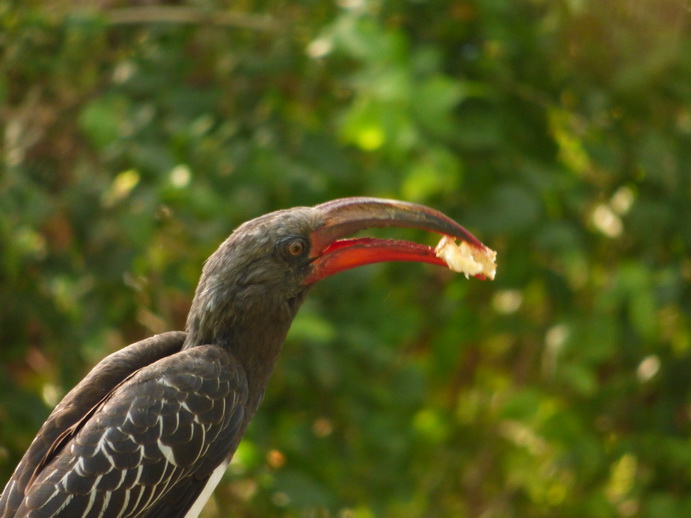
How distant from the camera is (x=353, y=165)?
14.6ft

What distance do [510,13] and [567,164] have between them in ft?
2.62

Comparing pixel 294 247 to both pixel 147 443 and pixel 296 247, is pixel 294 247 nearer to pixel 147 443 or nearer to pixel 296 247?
pixel 296 247

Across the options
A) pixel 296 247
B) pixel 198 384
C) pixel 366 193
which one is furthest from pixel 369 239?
pixel 366 193

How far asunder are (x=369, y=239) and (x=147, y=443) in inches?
34.0

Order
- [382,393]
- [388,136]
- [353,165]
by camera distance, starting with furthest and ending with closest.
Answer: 1. [382,393]
2. [353,165]
3. [388,136]

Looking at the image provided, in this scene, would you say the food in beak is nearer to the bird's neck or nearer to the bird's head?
the bird's head

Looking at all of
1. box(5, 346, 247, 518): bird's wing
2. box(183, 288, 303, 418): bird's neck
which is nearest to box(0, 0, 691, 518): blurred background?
box(183, 288, 303, 418): bird's neck

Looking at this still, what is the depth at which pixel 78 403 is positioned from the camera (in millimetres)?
2982

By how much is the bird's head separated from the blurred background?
761mm

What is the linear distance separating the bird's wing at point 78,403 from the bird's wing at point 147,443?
6 centimetres

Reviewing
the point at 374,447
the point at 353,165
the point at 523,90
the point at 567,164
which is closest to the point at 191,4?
the point at 353,165

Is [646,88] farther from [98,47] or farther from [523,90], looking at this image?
[98,47]

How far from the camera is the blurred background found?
4.23m

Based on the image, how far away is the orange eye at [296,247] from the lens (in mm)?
3045
